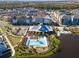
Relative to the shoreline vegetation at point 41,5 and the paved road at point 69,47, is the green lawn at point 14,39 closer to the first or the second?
the shoreline vegetation at point 41,5

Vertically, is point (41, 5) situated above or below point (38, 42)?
above

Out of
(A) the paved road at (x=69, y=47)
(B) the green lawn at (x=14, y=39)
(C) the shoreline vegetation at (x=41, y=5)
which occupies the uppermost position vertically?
(C) the shoreline vegetation at (x=41, y=5)

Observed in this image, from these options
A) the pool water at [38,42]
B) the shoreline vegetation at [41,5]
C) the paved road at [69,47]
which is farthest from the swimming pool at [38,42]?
the shoreline vegetation at [41,5]

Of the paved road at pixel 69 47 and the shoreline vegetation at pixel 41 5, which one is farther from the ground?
the shoreline vegetation at pixel 41 5

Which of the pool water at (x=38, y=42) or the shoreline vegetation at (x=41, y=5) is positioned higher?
the shoreline vegetation at (x=41, y=5)

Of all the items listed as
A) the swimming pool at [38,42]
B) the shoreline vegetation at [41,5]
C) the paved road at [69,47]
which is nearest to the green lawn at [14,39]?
the swimming pool at [38,42]

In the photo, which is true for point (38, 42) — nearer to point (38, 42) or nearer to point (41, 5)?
point (38, 42)

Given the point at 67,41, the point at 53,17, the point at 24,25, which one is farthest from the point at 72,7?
the point at 24,25

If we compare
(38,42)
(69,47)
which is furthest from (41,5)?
(69,47)

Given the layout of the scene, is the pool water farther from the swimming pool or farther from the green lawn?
the green lawn

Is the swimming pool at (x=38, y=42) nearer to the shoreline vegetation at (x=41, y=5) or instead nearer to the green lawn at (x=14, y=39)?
the green lawn at (x=14, y=39)
